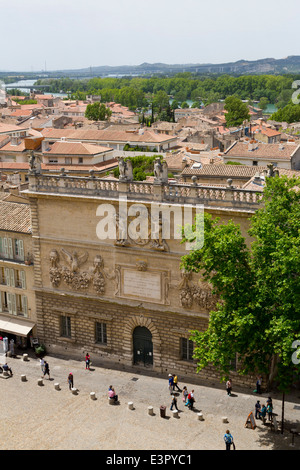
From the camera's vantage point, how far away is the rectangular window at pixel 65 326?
32844 mm

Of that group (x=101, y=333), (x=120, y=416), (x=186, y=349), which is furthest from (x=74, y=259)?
(x=120, y=416)

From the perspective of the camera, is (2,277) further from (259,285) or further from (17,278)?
(259,285)

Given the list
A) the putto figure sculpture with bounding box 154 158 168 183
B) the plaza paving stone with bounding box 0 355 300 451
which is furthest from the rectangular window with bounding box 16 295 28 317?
the putto figure sculpture with bounding box 154 158 168 183

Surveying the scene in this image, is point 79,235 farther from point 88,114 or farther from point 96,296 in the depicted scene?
point 88,114

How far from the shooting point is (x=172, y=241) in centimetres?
2842

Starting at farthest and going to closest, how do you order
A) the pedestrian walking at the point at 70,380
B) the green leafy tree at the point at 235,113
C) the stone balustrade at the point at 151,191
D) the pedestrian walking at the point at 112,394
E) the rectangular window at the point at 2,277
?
the green leafy tree at the point at 235,113 < the rectangular window at the point at 2,277 < the pedestrian walking at the point at 70,380 < the pedestrian walking at the point at 112,394 < the stone balustrade at the point at 151,191

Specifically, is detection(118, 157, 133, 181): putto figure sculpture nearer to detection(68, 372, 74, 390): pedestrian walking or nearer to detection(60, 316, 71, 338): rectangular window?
detection(60, 316, 71, 338): rectangular window

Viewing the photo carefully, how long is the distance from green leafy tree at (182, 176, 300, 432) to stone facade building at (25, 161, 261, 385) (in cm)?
402

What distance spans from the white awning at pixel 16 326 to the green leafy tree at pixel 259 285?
13564mm

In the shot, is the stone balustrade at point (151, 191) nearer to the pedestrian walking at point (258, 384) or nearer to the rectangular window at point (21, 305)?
the rectangular window at point (21, 305)

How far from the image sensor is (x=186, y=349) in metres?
29.8

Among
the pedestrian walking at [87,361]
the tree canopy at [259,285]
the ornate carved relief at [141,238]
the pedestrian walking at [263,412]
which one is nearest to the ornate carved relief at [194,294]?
the ornate carved relief at [141,238]

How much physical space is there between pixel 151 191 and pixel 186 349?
27.2 feet

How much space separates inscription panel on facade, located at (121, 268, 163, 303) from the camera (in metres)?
29.3
